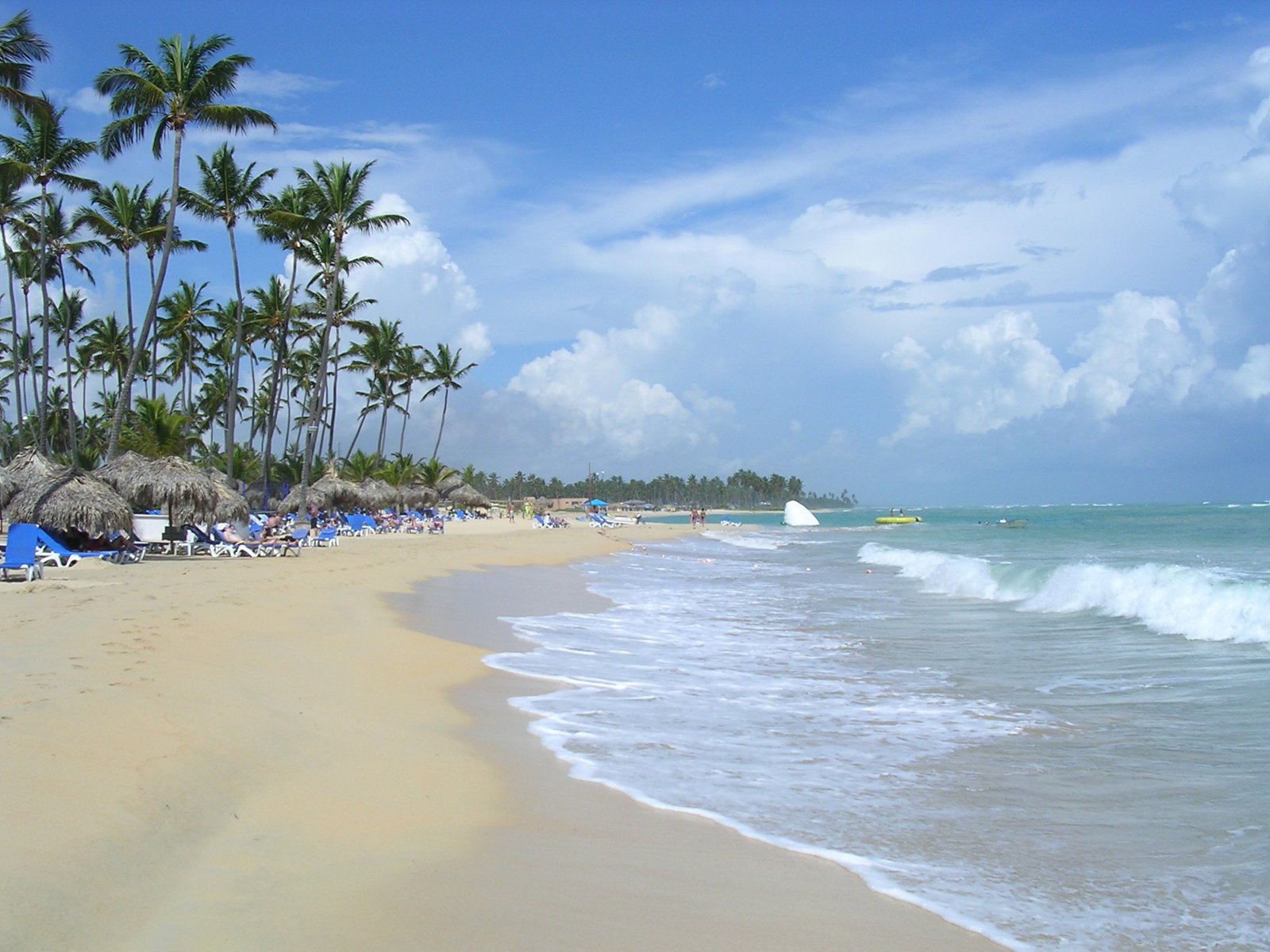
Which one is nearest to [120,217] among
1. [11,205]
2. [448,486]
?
[11,205]

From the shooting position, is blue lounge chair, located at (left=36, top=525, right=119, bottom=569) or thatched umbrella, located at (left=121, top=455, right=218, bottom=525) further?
thatched umbrella, located at (left=121, top=455, right=218, bottom=525)

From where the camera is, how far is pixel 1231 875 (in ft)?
13.4

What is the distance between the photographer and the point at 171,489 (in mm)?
19594

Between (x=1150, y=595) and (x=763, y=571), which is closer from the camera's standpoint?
(x=1150, y=595)

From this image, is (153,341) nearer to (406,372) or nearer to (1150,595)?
(406,372)

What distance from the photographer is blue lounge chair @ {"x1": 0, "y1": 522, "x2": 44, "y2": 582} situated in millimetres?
12875

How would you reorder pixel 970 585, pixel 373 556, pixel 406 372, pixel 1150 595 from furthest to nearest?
1. pixel 406 372
2. pixel 373 556
3. pixel 970 585
4. pixel 1150 595

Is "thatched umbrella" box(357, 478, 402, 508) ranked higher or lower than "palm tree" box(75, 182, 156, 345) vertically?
lower

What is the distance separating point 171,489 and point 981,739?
708 inches

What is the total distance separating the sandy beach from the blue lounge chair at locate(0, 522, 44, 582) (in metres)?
5.77

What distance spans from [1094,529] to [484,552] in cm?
3574

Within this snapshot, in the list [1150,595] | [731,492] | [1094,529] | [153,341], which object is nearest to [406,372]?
[153,341]

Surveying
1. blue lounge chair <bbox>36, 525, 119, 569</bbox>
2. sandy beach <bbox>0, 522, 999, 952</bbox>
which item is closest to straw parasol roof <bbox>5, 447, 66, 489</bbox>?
blue lounge chair <bbox>36, 525, 119, 569</bbox>

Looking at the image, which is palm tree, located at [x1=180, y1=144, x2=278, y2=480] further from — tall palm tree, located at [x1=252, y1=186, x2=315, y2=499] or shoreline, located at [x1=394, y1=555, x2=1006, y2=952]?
shoreline, located at [x1=394, y1=555, x2=1006, y2=952]
